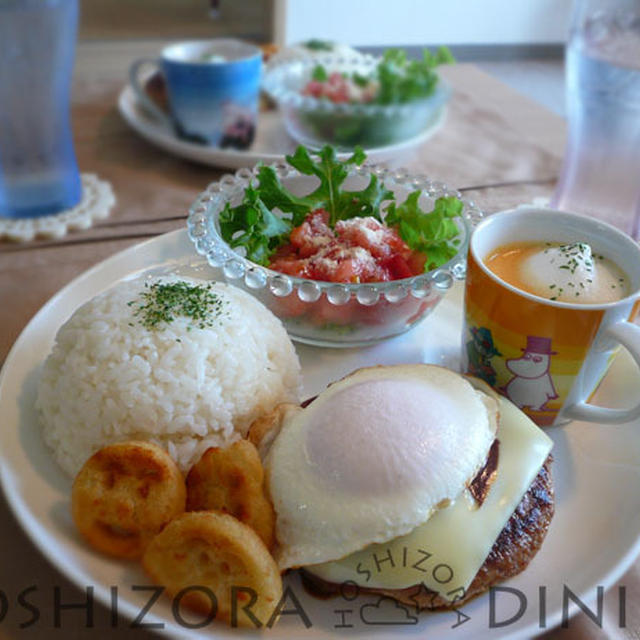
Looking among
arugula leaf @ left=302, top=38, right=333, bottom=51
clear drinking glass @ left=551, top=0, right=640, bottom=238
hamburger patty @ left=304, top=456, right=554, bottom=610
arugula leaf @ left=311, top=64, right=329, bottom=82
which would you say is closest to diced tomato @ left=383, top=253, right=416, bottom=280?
hamburger patty @ left=304, top=456, right=554, bottom=610

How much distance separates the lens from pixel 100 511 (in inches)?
38.6

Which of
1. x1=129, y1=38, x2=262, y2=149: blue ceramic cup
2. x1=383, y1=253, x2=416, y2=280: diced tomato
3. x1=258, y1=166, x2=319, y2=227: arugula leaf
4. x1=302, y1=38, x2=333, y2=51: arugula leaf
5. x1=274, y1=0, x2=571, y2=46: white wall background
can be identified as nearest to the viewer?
x1=383, y1=253, x2=416, y2=280: diced tomato

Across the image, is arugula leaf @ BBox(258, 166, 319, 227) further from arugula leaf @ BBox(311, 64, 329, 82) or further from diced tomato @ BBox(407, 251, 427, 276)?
arugula leaf @ BBox(311, 64, 329, 82)

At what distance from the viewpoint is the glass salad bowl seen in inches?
91.4

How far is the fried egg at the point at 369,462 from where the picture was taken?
95cm

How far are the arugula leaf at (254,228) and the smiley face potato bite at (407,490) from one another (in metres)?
0.52

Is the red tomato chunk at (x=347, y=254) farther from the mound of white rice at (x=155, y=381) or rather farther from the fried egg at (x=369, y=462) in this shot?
the fried egg at (x=369, y=462)

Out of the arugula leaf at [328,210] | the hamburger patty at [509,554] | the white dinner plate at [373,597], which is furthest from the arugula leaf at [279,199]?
the hamburger patty at [509,554]

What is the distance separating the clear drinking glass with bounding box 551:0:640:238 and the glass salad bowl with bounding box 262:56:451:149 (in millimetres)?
534

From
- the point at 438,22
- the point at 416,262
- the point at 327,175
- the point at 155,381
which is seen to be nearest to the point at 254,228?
the point at 327,175

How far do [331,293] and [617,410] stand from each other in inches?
23.4

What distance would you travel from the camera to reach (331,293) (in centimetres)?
137

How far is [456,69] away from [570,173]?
154 cm

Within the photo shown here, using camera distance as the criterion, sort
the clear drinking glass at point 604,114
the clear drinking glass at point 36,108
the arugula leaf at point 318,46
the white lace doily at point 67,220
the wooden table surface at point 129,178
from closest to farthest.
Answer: the wooden table surface at point 129,178, the clear drinking glass at point 36,108, the white lace doily at point 67,220, the clear drinking glass at point 604,114, the arugula leaf at point 318,46
